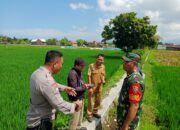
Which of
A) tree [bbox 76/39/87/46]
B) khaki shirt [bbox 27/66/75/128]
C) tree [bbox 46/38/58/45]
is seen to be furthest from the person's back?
tree [bbox 76/39/87/46]

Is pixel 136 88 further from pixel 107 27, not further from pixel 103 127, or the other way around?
pixel 107 27

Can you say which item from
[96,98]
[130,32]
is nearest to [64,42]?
[130,32]

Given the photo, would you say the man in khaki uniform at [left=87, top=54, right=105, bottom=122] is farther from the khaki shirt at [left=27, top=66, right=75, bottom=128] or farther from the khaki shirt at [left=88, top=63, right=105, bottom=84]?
the khaki shirt at [left=27, top=66, right=75, bottom=128]

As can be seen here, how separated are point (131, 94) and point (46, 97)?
1075 mm

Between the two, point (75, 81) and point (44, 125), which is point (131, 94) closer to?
point (44, 125)

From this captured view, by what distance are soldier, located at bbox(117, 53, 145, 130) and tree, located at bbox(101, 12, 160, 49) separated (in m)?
33.9

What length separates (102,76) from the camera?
6.65 metres

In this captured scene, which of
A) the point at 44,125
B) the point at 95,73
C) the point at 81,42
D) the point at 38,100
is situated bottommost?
the point at 81,42

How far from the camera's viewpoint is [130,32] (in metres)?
37.5

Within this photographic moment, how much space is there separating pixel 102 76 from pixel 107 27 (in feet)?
109

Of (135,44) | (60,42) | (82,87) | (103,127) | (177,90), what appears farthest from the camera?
(60,42)

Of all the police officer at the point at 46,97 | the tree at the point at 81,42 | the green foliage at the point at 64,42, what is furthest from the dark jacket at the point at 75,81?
the tree at the point at 81,42

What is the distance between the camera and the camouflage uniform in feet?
11.9

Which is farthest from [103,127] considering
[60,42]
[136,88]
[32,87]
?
[60,42]
